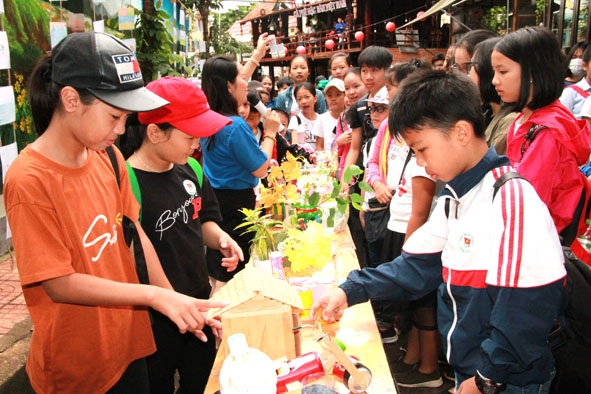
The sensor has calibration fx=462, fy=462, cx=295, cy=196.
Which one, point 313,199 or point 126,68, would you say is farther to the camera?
point 313,199

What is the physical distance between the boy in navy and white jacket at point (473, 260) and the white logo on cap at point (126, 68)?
871mm

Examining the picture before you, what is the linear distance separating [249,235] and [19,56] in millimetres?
2059

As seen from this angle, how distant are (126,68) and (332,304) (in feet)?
3.40

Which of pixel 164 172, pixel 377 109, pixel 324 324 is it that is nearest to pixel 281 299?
pixel 324 324

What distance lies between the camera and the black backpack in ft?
4.48

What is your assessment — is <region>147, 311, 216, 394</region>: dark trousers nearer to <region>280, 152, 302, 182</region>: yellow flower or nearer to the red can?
the red can

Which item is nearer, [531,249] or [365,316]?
[531,249]

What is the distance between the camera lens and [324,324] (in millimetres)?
1803

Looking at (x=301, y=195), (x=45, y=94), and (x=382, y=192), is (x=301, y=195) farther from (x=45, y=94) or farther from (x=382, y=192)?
(x=45, y=94)

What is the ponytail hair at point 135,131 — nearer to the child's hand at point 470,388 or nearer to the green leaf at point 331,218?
the green leaf at point 331,218

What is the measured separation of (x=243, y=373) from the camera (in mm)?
1200

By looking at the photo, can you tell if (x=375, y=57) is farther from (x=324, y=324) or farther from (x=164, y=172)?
(x=324, y=324)

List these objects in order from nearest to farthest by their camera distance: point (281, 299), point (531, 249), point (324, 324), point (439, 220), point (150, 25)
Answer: point (531, 249) < point (281, 299) < point (439, 220) < point (324, 324) < point (150, 25)

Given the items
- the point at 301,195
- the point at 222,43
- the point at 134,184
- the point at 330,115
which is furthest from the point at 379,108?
the point at 222,43
